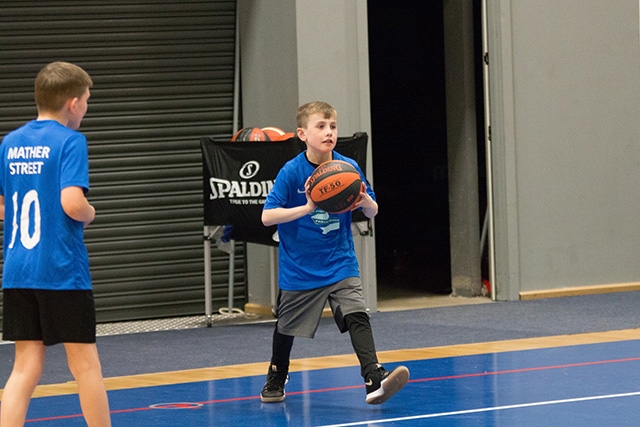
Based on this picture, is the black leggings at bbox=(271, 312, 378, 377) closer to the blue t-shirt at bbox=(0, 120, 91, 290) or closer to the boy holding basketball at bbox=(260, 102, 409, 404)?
the boy holding basketball at bbox=(260, 102, 409, 404)

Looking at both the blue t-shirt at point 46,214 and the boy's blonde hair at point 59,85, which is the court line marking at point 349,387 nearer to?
the blue t-shirt at point 46,214

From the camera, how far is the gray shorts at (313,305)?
21.9 feet

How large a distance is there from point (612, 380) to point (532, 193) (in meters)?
5.19

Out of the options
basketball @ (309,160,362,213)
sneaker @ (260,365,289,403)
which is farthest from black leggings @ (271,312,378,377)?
basketball @ (309,160,362,213)

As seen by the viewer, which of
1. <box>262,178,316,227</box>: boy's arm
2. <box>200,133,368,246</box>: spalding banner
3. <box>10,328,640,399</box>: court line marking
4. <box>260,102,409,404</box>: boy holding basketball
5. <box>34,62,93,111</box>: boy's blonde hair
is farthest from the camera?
<box>200,133,368,246</box>: spalding banner

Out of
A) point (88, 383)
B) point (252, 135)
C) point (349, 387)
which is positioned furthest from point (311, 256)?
point (252, 135)

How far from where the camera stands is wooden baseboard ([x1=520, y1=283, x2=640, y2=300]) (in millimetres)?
12138

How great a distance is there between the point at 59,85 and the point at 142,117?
6.52m

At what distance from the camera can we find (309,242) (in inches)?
264

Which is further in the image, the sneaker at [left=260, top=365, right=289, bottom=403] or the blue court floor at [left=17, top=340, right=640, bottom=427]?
the sneaker at [left=260, top=365, right=289, bottom=403]

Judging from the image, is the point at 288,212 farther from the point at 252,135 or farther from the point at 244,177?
the point at 252,135

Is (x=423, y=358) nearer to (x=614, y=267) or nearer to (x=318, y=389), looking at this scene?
(x=318, y=389)

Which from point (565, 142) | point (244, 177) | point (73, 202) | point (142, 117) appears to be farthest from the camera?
point (565, 142)

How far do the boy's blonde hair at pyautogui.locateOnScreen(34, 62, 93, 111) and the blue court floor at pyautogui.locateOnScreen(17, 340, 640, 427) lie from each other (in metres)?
2.04
